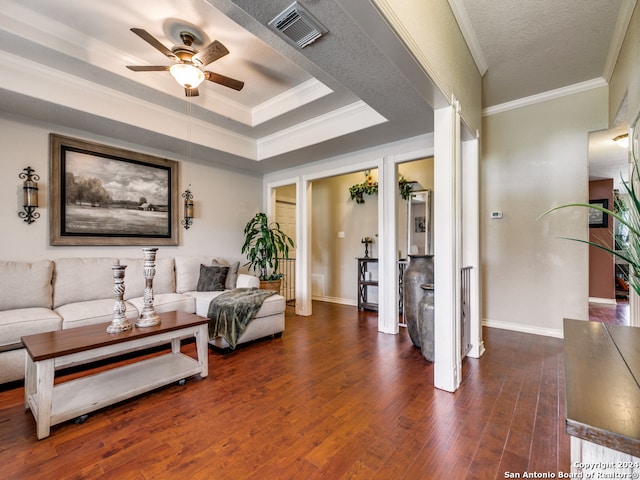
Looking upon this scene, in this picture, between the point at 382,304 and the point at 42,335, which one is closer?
the point at 42,335

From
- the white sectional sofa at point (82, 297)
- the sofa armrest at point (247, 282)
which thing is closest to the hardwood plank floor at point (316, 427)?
the white sectional sofa at point (82, 297)

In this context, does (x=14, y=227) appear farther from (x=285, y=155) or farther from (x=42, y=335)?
(x=285, y=155)

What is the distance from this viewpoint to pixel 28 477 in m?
1.42

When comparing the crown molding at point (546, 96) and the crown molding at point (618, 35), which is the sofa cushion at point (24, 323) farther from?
the crown molding at point (546, 96)

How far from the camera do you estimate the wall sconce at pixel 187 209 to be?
4.34m

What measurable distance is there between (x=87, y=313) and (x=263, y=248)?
2519 millimetres

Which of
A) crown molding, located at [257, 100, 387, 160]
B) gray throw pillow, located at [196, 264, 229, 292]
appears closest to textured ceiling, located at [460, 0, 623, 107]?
crown molding, located at [257, 100, 387, 160]

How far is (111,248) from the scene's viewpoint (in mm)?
3725

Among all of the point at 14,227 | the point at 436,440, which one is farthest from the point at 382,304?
the point at 14,227

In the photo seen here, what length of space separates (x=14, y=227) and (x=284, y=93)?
324 centimetres

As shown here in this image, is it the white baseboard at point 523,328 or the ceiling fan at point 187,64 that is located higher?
the ceiling fan at point 187,64

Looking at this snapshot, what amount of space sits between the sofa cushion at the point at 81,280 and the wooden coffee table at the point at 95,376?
1155 mm

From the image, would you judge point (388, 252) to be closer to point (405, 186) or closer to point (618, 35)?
point (405, 186)

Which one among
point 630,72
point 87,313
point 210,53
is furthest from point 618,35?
point 87,313
